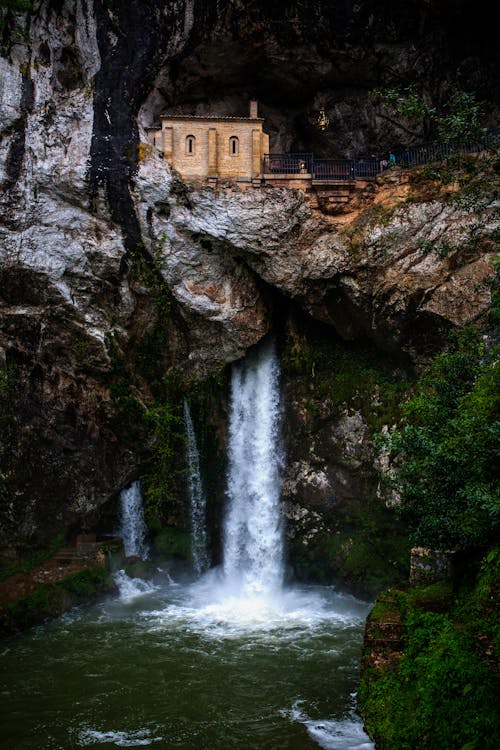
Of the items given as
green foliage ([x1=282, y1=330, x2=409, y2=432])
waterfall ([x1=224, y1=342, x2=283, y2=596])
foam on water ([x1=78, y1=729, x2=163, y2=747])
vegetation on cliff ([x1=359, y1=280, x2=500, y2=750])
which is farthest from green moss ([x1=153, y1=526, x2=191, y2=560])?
vegetation on cliff ([x1=359, y1=280, x2=500, y2=750])

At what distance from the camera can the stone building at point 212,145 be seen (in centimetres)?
1916

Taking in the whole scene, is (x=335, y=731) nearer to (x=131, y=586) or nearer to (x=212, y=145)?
(x=131, y=586)

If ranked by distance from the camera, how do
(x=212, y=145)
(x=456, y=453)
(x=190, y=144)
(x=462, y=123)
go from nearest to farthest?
(x=456, y=453)
(x=462, y=123)
(x=212, y=145)
(x=190, y=144)

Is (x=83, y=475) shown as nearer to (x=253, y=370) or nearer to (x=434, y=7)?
(x=253, y=370)

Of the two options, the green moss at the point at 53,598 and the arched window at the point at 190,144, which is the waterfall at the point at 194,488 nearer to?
the green moss at the point at 53,598

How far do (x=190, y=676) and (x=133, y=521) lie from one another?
813 cm

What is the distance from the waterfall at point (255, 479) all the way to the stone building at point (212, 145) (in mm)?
6103

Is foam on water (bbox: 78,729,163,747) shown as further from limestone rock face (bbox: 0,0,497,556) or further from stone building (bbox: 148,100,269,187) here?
stone building (bbox: 148,100,269,187)

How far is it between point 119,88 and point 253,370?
993 centimetres

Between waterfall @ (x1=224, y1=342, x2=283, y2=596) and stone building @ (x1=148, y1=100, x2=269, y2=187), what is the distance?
6.10m

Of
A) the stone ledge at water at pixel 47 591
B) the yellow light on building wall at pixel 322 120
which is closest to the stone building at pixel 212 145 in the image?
the yellow light on building wall at pixel 322 120

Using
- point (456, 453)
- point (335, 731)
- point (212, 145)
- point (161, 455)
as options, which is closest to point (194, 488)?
point (161, 455)

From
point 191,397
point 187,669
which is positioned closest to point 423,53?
point 191,397

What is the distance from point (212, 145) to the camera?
63.0 feet
